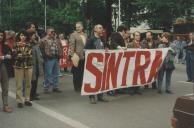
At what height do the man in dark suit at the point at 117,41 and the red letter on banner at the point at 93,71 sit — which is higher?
the man in dark suit at the point at 117,41

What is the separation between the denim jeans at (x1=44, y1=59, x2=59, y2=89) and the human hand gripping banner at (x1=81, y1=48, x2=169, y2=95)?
73.0 inches

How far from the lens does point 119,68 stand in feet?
41.9

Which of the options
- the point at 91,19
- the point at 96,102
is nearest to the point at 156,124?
the point at 96,102

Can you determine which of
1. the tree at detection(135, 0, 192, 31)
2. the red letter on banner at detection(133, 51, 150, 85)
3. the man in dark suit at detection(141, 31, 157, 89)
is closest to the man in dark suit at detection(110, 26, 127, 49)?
the red letter on banner at detection(133, 51, 150, 85)

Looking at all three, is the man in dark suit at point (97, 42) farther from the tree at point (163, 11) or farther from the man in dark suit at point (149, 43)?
the tree at point (163, 11)

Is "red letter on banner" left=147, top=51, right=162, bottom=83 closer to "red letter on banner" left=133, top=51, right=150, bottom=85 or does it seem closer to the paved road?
"red letter on banner" left=133, top=51, right=150, bottom=85

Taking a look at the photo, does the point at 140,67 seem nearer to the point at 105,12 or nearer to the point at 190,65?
the point at 190,65

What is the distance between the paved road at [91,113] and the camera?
9.21 meters

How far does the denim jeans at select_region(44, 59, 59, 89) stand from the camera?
13547mm

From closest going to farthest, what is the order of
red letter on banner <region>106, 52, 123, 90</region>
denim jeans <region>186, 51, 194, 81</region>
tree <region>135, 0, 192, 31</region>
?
red letter on banner <region>106, 52, 123, 90</region>, denim jeans <region>186, 51, 194, 81</region>, tree <region>135, 0, 192, 31</region>

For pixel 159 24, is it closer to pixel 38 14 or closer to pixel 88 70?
pixel 38 14

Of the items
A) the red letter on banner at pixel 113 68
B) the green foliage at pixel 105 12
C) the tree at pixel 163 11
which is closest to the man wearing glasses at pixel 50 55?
the red letter on banner at pixel 113 68

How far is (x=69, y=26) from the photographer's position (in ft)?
178

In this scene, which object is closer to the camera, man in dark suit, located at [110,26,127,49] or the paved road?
the paved road
